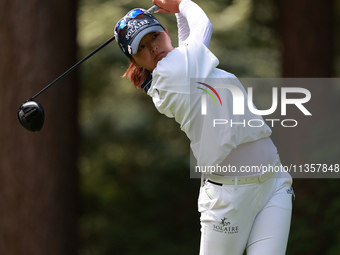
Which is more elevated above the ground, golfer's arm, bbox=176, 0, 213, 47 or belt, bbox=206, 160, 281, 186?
golfer's arm, bbox=176, 0, 213, 47

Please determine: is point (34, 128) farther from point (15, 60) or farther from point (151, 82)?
point (15, 60)

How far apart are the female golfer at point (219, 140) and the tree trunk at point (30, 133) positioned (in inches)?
97.1

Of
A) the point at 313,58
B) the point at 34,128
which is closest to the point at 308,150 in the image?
the point at 313,58

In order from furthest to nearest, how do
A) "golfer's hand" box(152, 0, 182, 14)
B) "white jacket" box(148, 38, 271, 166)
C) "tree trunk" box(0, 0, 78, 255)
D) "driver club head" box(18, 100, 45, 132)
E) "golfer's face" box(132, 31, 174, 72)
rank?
"tree trunk" box(0, 0, 78, 255)
"driver club head" box(18, 100, 45, 132)
"golfer's hand" box(152, 0, 182, 14)
"golfer's face" box(132, 31, 174, 72)
"white jacket" box(148, 38, 271, 166)

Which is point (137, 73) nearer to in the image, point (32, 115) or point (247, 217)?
point (32, 115)

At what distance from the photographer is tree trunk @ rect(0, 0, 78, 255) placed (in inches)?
221

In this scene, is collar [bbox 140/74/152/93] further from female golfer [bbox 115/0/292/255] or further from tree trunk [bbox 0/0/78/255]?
tree trunk [bbox 0/0/78/255]

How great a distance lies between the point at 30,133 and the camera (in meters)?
5.64

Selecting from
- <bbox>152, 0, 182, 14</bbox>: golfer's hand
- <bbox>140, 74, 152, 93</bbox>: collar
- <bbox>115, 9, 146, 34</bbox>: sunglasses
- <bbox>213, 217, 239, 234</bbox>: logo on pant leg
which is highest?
<bbox>152, 0, 182, 14</bbox>: golfer's hand

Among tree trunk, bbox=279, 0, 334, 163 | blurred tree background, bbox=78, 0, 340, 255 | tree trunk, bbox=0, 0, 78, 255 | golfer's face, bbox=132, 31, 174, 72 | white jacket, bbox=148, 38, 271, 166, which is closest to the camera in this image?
white jacket, bbox=148, 38, 271, 166

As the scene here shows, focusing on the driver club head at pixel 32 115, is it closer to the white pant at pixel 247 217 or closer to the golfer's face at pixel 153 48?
the golfer's face at pixel 153 48

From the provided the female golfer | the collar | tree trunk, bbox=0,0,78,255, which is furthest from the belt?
tree trunk, bbox=0,0,78,255

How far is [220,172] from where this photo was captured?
3.27 meters

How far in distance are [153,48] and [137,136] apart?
3.98 metres
